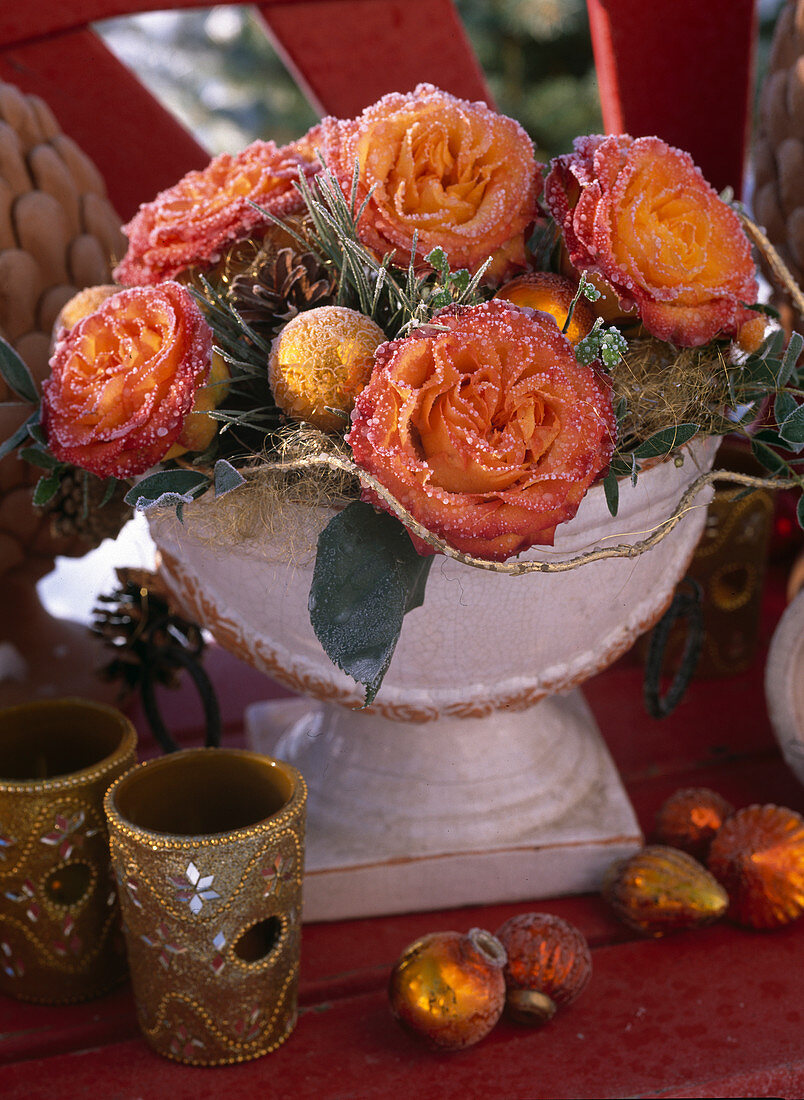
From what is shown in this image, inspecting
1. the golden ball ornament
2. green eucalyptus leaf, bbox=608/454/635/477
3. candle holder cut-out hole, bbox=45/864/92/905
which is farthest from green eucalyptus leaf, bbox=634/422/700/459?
candle holder cut-out hole, bbox=45/864/92/905

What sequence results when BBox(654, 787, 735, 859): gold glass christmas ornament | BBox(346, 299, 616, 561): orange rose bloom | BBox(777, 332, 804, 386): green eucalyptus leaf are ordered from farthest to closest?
1. BBox(654, 787, 735, 859): gold glass christmas ornament
2. BBox(777, 332, 804, 386): green eucalyptus leaf
3. BBox(346, 299, 616, 561): orange rose bloom

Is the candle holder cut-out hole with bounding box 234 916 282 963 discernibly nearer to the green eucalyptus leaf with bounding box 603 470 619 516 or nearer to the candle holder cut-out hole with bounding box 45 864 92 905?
the candle holder cut-out hole with bounding box 45 864 92 905

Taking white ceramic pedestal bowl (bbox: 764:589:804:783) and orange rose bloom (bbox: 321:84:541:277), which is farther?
white ceramic pedestal bowl (bbox: 764:589:804:783)

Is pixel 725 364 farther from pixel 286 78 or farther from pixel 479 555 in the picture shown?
pixel 286 78

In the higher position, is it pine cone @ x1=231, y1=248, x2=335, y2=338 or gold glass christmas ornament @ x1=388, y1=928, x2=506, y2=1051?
pine cone @ x1=231, y1=248, x2=335, y2=338

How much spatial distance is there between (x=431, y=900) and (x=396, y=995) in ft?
0.37

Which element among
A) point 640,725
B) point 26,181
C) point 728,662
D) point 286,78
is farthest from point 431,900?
point 286,78

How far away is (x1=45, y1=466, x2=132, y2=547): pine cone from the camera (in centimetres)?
63

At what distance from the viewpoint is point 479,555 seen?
399 millimetres

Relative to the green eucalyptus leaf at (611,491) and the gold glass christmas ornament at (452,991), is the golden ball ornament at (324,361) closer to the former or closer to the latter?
the green eucalyptus leaf at (611,491)

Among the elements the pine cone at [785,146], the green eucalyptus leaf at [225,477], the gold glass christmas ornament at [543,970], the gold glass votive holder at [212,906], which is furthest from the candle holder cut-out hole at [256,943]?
the pine cone at [785,146]

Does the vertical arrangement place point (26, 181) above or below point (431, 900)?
above

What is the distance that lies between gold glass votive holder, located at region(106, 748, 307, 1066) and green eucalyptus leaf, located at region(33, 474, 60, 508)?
139 millimetres

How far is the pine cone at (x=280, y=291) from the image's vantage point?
0.49 meters
